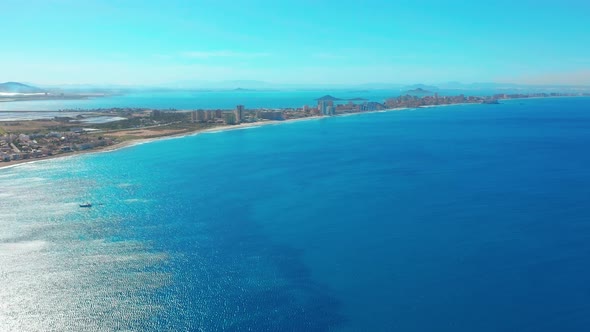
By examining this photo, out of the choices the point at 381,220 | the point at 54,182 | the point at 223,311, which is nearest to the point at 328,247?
the point at 381,220

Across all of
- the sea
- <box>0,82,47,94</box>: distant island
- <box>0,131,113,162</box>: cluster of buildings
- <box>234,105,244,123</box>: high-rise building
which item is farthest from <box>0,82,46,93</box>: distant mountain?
the sea

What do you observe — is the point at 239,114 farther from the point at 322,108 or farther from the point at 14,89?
the point at 14,89

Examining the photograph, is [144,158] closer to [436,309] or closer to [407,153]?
[407,153]

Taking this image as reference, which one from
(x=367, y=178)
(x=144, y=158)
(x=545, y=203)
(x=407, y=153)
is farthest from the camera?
(x=407, y=153)

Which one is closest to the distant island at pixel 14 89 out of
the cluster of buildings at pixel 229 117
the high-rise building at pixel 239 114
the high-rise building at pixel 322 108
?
the high-rise building at pixel 322 108

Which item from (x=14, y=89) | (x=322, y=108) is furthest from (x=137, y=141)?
(x=14, y=89)

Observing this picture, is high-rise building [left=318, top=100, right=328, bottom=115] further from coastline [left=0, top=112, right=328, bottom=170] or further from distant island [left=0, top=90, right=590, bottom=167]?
coastline [left=0, top=112, right=328, bottom=170]
